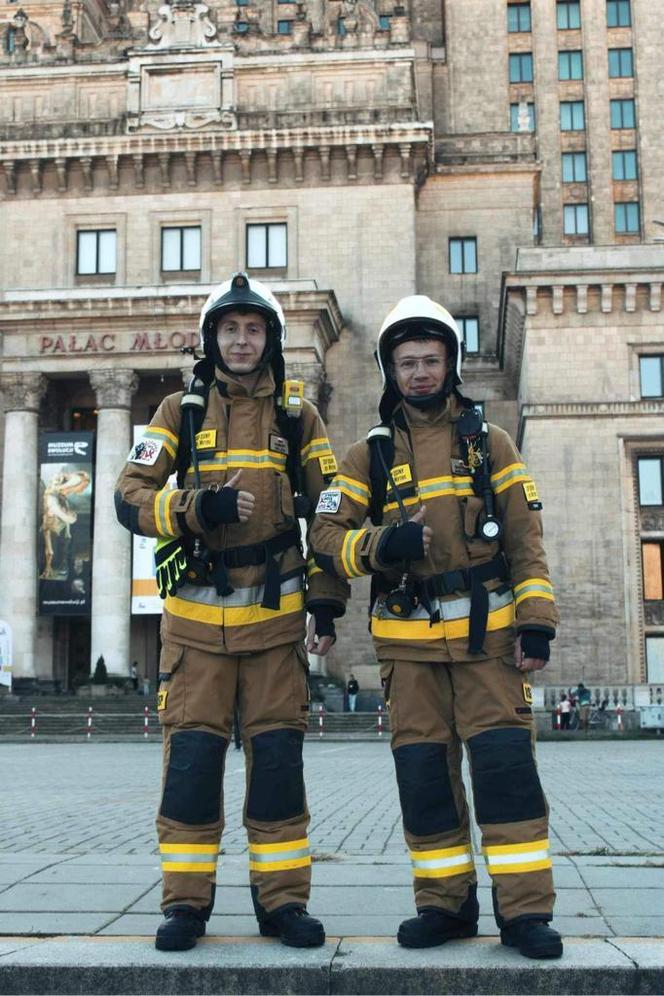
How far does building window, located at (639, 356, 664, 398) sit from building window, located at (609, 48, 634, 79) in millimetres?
Answer: 25639

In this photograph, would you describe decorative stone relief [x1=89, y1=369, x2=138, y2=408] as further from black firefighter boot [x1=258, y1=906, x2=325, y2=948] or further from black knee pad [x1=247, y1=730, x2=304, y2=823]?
black firefighter boot [x1=258, y1=906, x2=325, y2=948]

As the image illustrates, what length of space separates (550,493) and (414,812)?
32233 millimetres

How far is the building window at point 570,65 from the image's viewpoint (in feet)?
190

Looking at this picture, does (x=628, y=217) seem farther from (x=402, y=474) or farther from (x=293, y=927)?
(x=293, y=927)

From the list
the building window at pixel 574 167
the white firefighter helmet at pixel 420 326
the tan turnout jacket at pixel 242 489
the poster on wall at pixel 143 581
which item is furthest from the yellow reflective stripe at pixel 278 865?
the building window at pixel 574 167

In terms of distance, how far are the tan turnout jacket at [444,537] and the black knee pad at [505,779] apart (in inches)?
15.9

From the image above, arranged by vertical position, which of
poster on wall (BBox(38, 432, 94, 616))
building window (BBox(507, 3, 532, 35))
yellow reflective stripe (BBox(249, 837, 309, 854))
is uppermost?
building window (BBox(507, 3, 532, 35))

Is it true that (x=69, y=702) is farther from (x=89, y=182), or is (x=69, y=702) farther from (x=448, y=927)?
(x=448, y=927)

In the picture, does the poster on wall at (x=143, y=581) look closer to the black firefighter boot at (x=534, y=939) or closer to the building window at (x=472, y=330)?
the building window at (x=472, y=330)

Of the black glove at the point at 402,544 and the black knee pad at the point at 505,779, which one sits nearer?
the black knee pad at the point at 505,779

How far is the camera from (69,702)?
3612 cm

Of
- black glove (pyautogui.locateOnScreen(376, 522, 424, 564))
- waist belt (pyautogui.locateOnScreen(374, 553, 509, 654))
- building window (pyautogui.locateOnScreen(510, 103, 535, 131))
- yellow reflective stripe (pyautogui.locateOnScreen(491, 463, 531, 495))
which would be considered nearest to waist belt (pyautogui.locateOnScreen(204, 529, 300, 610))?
black glove (pyautogui.locateOnScreen(376, 522, 424, 564))

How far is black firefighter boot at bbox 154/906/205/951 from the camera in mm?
5121

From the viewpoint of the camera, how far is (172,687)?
5.79 metres
